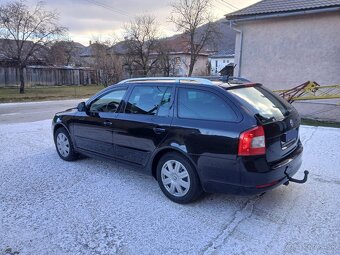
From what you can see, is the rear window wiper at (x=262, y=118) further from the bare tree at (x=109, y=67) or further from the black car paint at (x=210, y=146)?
the bare tree at (x=109, y=67)

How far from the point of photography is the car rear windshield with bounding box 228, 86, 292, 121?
3.42 metres

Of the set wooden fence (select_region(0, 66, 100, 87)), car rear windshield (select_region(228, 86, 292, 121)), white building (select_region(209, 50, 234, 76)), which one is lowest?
car rear windshield (select_region(228, 86, 292, 121))

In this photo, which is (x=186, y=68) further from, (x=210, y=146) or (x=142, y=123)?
(x=210, y=146)

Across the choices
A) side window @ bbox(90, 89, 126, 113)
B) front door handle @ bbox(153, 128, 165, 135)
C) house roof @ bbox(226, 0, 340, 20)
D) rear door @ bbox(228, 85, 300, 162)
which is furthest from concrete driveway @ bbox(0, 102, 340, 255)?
house roof @ bbox(226, 0, 340, 20)

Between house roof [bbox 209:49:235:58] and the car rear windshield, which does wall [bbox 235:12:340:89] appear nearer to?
the car rear windshield

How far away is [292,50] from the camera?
37.5 ft

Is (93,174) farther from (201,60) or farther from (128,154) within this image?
(201,60)

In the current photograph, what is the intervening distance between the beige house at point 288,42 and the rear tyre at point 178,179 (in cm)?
948

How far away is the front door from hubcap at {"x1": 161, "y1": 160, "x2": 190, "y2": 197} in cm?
116

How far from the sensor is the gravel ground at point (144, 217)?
116 inches

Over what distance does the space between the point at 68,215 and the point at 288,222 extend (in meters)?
2.60

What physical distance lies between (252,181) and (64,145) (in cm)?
375

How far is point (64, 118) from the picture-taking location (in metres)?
5.50

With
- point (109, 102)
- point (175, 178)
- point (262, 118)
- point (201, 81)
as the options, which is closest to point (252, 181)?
point (262, 118)
